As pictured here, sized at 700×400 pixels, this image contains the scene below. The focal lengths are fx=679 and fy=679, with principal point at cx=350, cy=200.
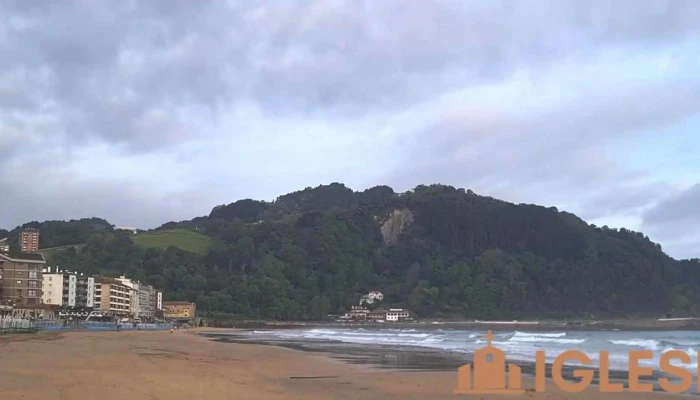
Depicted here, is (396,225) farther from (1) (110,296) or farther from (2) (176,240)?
(1) (110,296)

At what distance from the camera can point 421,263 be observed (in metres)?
150

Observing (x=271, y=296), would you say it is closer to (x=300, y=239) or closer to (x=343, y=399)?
(x=300, y=239)

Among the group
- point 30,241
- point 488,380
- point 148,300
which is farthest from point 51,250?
point 488,380

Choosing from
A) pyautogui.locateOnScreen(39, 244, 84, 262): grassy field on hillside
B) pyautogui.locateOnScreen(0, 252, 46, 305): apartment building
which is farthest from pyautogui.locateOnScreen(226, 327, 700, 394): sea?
pyautogui.locateOnScreen(39, 244, 84, 262): grassy field on hillside

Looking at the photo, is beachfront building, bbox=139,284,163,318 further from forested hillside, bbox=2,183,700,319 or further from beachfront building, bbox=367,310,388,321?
beachfront building, bbox=367,310,388,321

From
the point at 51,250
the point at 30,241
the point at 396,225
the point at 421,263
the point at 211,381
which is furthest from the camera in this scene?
the point at 396,225

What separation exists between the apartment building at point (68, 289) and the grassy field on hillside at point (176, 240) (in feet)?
155

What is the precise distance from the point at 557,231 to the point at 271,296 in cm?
6676

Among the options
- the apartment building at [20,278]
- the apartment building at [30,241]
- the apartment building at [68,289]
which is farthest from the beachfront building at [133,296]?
the apartment building at [30,241]

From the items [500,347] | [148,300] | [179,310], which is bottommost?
[179,310]

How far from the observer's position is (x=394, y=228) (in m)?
159

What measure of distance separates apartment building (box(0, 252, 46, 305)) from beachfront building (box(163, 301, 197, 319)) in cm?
3420

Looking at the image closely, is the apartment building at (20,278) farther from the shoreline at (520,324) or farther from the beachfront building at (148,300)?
the shoreline at (520,324)

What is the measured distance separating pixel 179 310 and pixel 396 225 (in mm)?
61942
